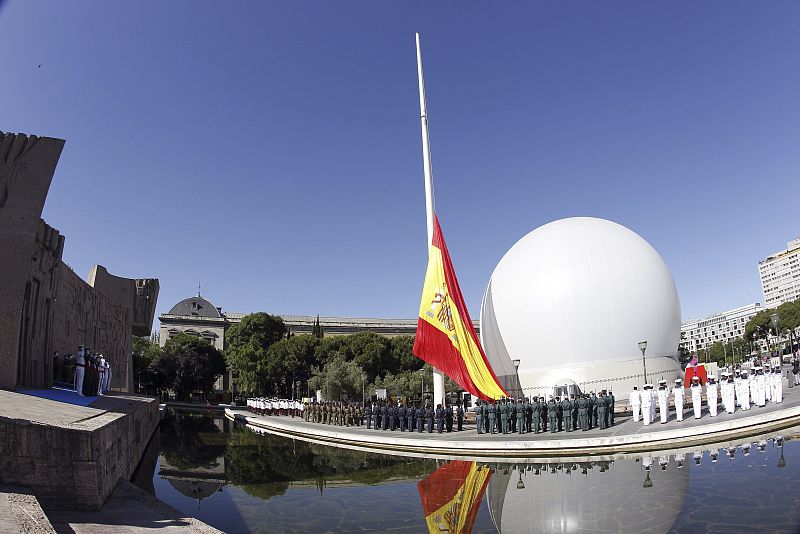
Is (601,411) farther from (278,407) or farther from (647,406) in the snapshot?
(278,407)

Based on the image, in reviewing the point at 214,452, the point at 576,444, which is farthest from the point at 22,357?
the point at 576,444

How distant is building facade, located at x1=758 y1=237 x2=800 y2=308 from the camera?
441 feet

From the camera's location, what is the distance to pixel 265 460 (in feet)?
46.4

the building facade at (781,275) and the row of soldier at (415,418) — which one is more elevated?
the building facade at (781,275)

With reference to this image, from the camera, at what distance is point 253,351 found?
176 ft

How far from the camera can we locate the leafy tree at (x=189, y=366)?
53.1 meters

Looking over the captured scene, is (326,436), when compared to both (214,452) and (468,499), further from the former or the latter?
(468,499)

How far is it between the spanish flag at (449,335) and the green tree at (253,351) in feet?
104

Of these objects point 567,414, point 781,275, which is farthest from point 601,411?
point 781,275

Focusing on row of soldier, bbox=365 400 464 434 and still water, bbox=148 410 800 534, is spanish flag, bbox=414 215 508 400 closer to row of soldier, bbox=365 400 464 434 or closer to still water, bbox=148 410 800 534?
row of soldier, bbox=365 400 464 434

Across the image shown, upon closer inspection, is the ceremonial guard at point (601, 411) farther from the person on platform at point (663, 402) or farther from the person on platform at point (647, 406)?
the person on platform at point (663, 402)

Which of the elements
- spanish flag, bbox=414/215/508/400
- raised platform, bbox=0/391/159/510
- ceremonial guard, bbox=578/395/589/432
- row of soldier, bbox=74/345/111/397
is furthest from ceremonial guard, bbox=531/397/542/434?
row of soldier, bbox=74/345/111/397

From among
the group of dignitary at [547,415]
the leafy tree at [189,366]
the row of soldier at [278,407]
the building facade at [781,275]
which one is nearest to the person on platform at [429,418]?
the group of dignitary at [547,415]

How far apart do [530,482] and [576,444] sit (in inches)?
162
